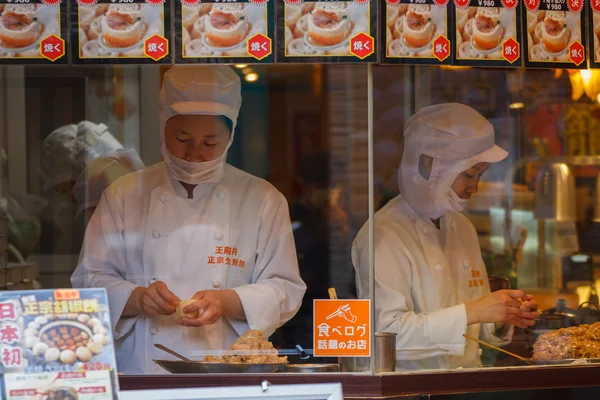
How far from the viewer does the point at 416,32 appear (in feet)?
10.6

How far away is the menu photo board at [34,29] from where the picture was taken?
3197 mm

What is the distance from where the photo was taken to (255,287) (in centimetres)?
357

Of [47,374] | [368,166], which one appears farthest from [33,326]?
[368,166]

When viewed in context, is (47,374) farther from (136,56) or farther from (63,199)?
(63,199)

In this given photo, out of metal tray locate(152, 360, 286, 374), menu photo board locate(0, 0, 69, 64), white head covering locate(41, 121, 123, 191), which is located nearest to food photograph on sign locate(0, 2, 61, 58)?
menu photo board locate(0, 0, 69, 64)

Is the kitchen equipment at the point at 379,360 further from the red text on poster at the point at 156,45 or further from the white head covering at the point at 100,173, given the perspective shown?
the red text on poster at the point at 156,45

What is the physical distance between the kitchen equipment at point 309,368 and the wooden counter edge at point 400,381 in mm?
30

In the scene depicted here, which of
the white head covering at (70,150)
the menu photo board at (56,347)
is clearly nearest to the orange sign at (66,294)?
the menu photo board at (56,347)

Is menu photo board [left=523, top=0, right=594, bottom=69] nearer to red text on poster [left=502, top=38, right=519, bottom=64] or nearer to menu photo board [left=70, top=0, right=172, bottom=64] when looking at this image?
red text on poster [left=502, top=38, right=519, bottom=64]

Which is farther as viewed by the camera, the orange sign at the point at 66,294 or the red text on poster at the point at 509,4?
the red text on poster at the point at 509,4

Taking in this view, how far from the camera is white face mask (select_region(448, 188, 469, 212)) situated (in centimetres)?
377

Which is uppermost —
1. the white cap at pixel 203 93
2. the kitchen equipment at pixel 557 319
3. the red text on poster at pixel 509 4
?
the red text on poster at pixel 509 4

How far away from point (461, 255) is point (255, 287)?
90cm

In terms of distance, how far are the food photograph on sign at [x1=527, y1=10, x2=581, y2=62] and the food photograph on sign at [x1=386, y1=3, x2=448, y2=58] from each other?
0.35 m
